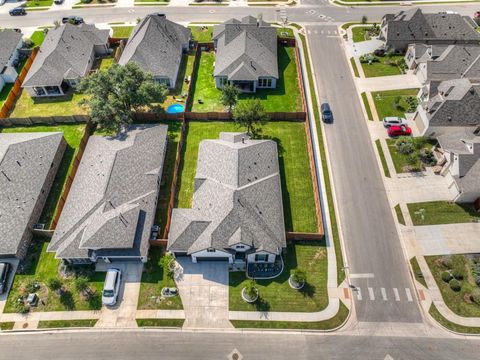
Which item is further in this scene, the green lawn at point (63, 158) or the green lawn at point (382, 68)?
the green lawn at point (382, 68)

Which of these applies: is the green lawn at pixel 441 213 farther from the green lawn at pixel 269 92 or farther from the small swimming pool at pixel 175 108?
the small swimming pool at pixel 175 108

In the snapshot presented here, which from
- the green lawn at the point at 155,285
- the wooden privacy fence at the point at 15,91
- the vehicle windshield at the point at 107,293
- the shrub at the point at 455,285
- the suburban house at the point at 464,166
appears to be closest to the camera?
the vehicle windshield at the point at 107,293

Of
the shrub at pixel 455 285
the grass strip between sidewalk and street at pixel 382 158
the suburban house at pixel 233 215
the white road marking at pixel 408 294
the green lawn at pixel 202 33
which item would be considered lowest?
the white road marking at pixel 408 294

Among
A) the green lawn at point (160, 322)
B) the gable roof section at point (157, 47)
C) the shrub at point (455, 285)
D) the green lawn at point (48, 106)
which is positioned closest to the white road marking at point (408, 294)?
the shrub at point (455, 285)

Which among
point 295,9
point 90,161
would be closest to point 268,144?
point 90,161

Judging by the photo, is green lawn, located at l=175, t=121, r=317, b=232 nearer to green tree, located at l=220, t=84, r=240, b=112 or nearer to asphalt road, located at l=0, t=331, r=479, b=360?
green tree, located at l=220, t=84, r=240, b=112
